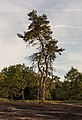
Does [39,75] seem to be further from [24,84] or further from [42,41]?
[24,84]

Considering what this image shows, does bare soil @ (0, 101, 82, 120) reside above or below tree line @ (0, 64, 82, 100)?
below

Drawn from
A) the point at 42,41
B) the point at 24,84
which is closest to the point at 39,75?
the point at 42,41

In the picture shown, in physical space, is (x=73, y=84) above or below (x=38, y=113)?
above

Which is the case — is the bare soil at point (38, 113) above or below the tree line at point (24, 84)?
below

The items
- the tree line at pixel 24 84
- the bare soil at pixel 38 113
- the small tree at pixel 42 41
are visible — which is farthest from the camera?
the tree line at pixel 24 84

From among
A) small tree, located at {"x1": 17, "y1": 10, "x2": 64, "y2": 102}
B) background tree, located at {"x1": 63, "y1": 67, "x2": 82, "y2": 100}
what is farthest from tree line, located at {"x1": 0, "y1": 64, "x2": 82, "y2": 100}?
small tree, located at {"x1": 17, "y1": 10, "x2": 64, "y2": 102}

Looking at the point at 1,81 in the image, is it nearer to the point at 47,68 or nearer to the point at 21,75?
the point at 21,75

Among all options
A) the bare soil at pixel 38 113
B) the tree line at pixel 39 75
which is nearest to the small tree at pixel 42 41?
the tree line at pixel 39 75

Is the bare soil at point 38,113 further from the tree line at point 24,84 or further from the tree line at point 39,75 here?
the tree line at point 24,84

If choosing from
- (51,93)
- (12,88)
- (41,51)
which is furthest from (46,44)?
(51,93)

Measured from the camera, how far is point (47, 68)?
6275 cm

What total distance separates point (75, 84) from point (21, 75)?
1629 cm

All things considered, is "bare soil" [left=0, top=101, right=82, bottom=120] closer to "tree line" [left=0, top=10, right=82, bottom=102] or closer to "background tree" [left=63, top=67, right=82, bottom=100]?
"tree line" [left=0, top=10, right=82, bottom=102]

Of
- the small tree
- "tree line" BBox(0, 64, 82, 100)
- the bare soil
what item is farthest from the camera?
"tree line" BBox(0, 64, 82, 100)
